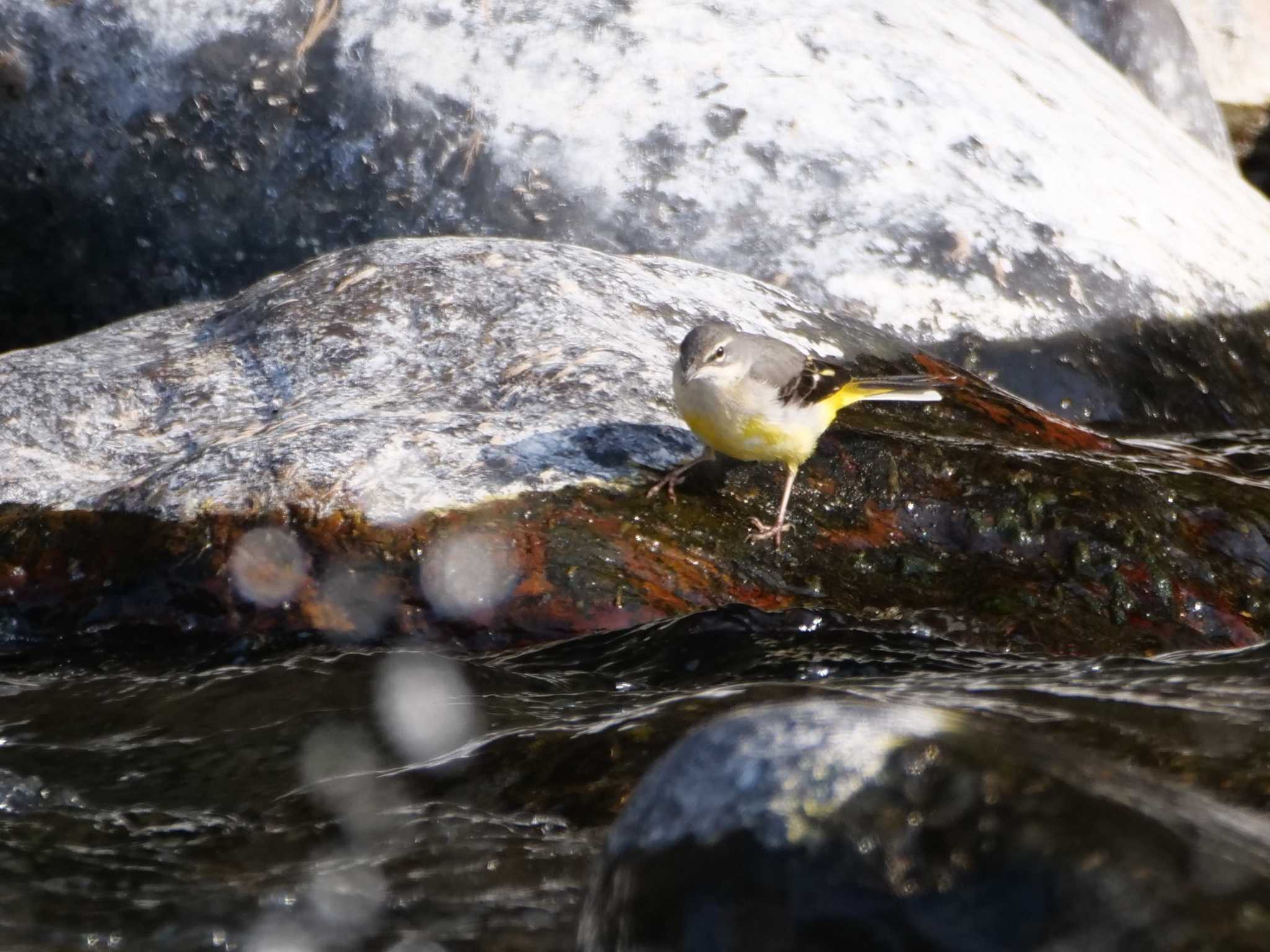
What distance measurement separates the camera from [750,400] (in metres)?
5.21

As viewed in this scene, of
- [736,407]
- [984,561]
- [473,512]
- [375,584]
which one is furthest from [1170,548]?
[375,584]

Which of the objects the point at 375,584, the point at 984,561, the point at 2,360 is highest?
the point at 984,561

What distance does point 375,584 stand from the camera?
4.94m

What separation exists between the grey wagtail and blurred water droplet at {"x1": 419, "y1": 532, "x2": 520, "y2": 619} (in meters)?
0.69

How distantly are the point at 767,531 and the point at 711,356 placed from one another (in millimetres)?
697

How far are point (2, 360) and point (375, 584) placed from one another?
8.40 feet

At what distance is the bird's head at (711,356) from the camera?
17.3 feet

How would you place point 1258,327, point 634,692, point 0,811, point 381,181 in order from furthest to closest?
point 1258,327, point 381,181, point 634,692, point 0,811

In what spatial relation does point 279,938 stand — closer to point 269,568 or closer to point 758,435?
point 269,568

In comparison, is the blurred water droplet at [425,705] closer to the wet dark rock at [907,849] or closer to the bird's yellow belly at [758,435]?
the bird's yellow belly at [758,435]

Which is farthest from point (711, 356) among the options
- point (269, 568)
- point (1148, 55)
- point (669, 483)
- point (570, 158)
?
point (1148, 55)

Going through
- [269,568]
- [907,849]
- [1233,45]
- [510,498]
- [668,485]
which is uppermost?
[1233,45]

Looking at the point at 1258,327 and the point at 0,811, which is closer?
the point at 0,811

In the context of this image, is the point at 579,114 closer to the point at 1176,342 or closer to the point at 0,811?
the point at 1176,342
